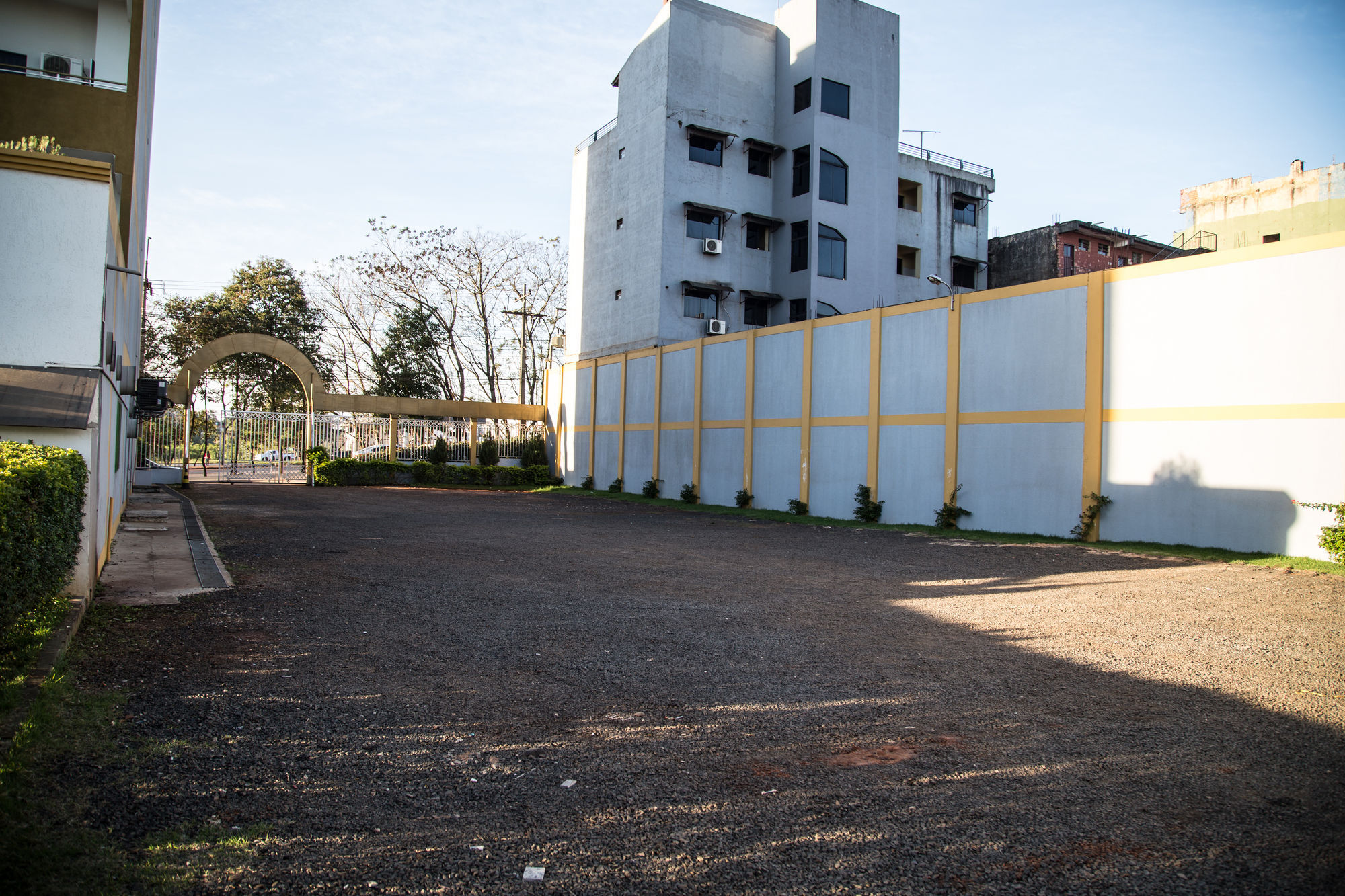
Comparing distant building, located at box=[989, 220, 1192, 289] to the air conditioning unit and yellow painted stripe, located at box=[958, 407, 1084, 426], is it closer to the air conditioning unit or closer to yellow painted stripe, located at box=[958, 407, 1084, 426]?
yellow painted stripe, located at box=[958, 407, 1084, 426]

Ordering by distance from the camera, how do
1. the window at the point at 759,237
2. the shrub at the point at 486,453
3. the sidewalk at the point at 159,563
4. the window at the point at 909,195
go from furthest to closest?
the window at the point at 909,195
the shrub at the point at 486,453
the window at the point at 759,237
the sidewalk at the point at 159,563

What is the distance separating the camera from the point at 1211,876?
287cm

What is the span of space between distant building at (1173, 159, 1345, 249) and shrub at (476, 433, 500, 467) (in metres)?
30.3

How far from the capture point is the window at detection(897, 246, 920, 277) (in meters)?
34.5

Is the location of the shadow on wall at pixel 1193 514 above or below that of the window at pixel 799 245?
below

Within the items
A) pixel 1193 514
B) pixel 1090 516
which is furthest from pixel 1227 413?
pixel 1090 516

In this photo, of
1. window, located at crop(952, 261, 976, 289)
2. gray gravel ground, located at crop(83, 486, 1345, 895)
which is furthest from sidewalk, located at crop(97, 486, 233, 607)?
window, located at crop(952, 261, 976, 289)

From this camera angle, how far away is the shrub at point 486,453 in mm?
32156

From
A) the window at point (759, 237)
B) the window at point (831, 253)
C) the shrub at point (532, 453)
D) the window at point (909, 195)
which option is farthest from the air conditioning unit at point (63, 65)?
the window at point (909, 195)

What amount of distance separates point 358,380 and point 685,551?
3421 centimetres

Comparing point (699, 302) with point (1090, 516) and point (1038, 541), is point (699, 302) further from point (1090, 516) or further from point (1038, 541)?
point (1090, 516)

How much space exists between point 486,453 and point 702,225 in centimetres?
1177

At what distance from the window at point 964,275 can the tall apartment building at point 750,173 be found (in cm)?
440

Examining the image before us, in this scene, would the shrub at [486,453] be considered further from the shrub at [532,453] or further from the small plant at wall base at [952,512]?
the small plant at wall base at [952,512]
